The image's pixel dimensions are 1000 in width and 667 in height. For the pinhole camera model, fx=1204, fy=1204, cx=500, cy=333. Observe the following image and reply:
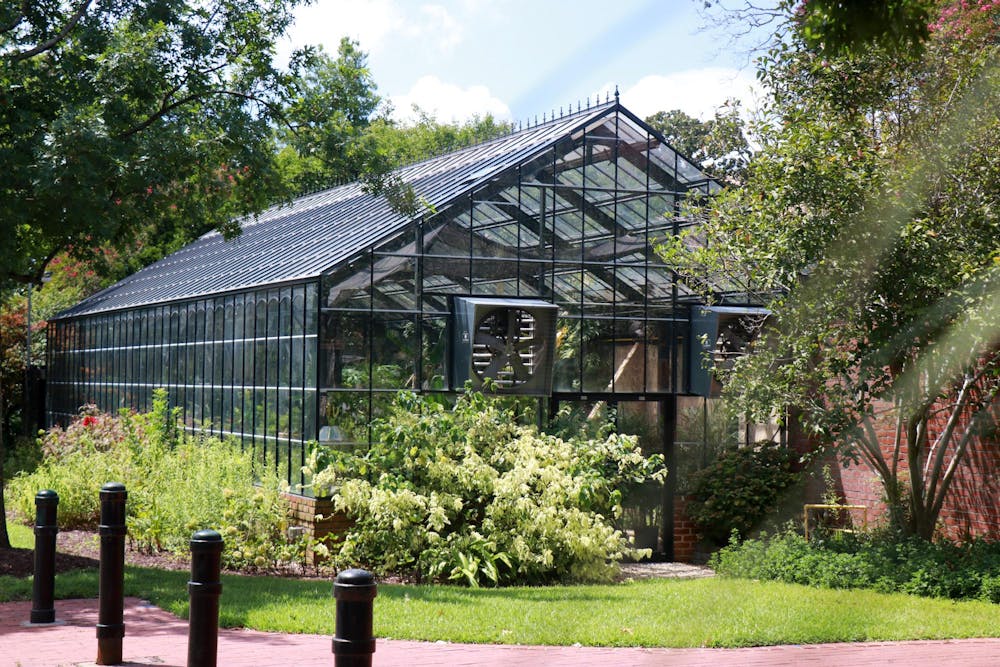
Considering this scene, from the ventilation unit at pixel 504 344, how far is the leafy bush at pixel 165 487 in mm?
3057

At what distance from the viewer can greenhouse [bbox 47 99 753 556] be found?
1609 centimetres

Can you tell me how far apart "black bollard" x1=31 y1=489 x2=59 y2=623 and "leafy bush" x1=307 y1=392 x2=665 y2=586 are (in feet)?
14.7

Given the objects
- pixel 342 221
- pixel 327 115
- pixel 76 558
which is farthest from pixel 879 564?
pixel 342 221

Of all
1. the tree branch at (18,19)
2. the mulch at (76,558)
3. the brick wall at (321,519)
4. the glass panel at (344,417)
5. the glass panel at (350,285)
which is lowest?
the mulch at (76,558)

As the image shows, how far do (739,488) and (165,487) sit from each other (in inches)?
317

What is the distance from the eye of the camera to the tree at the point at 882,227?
1209 cm

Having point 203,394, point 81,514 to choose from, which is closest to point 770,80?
point 203,394

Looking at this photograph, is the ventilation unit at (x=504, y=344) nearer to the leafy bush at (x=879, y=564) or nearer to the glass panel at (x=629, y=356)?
the glass panel at (x=629, y=356)

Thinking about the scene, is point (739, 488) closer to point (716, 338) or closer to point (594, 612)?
point (716, 338)

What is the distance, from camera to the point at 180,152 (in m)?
13.3

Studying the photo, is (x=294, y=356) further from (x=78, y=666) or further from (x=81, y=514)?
(x=78, y=666)

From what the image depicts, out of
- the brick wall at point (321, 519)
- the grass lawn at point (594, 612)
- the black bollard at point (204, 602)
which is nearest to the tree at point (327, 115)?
the brick wall at point (321, 519)

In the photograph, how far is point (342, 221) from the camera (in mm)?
19438

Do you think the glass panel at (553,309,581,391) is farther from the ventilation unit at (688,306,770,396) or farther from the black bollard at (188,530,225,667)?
the black bollard at (188,530,225,667)
